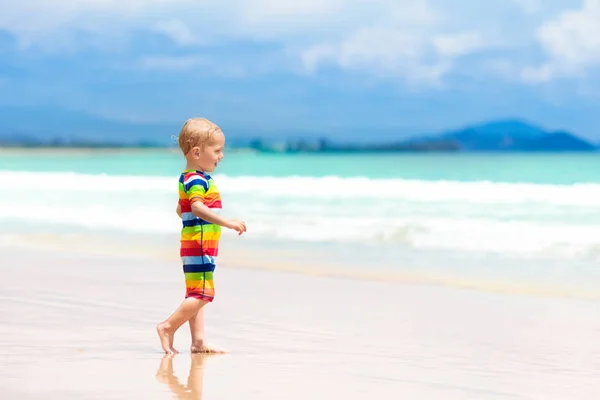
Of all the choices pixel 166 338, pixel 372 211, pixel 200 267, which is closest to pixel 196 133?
pixel 200 267

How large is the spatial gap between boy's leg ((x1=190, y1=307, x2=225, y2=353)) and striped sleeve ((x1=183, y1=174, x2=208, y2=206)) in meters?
0.63

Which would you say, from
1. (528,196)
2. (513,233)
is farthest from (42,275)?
(528,196)

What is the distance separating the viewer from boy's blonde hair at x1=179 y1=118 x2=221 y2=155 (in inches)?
175

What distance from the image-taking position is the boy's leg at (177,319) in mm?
4523

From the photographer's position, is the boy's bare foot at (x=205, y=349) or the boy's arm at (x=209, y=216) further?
the boy's bare foot at (x=205, y=349)

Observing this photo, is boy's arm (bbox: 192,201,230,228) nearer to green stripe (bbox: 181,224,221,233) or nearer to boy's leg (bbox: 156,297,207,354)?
green stripe (bbox: 181,224,221,233)

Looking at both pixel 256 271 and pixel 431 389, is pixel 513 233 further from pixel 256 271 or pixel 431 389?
pixel 431 389

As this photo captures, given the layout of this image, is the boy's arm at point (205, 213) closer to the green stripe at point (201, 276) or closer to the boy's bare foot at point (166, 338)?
the green stripe at point (201, 276)

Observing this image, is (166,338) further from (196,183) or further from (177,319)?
(196,183)

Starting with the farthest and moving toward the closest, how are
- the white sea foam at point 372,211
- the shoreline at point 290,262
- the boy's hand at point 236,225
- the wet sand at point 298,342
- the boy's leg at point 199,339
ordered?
the white sea foam at point 372,211, the shoreline at point 290,262, the boy's leg at point 199,339, the boy's hand at point 236,225, the wet sand at point 298,342

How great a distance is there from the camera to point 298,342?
4.94m

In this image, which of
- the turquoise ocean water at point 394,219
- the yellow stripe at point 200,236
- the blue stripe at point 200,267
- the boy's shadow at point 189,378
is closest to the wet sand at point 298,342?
the boy's shadow at point 189,378

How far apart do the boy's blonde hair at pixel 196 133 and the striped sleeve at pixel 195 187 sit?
0.45 ft

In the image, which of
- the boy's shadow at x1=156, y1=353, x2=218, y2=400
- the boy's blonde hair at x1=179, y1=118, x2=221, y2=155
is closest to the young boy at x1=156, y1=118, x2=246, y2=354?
the boy's blonde hair at x1=179, y1=118, x2=221, y2=155
